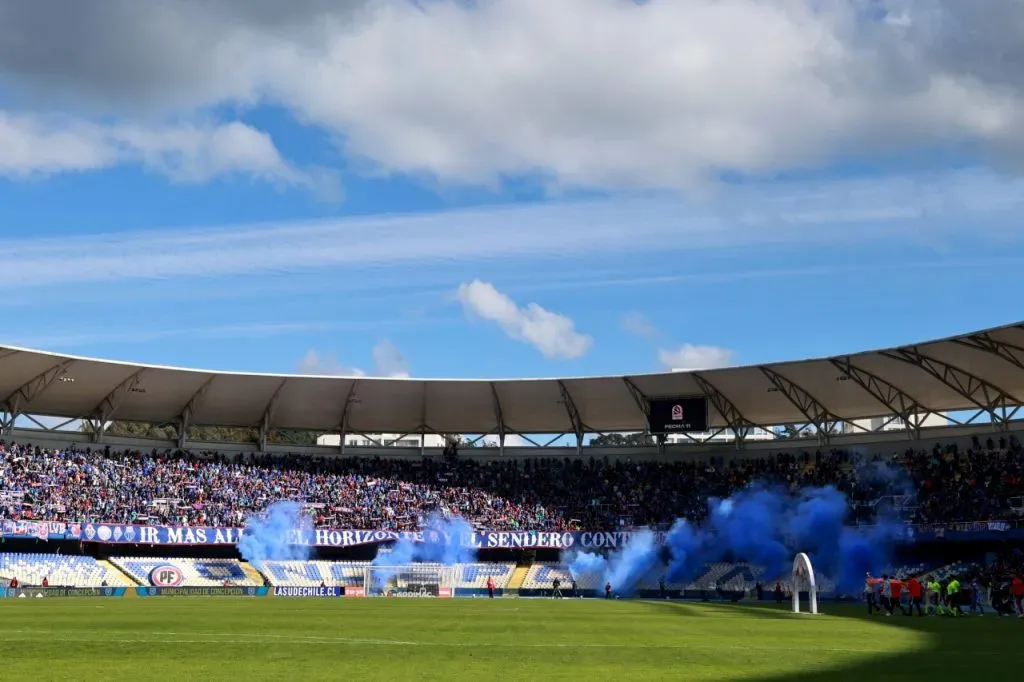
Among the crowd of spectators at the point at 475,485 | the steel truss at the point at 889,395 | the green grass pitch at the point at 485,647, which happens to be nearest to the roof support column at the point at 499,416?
the crowd of spectators at the point at 475,485

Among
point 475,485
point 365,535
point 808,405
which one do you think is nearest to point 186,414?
point 365,535

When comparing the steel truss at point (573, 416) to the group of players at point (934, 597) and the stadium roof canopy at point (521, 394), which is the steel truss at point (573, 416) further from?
the group of players at point (934, 597)

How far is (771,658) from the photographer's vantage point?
17.3 metres

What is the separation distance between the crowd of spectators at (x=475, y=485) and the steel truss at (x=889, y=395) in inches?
80.0

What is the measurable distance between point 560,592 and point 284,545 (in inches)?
627

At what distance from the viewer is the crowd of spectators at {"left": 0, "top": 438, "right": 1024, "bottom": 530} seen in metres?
55.0

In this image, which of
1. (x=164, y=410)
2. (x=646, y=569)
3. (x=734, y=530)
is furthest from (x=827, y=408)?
(x=164, y=410)

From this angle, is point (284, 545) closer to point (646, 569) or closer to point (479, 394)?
point (479, 394)

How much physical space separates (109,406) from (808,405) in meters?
41.2

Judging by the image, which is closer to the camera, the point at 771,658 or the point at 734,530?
the point at 771,658

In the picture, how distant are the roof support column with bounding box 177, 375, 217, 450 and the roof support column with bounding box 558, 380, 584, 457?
21.0 meters

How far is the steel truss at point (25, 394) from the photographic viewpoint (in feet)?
186

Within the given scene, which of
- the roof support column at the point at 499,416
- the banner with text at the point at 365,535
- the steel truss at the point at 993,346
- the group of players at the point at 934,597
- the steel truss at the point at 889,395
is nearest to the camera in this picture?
the group of players at the point at 934,597

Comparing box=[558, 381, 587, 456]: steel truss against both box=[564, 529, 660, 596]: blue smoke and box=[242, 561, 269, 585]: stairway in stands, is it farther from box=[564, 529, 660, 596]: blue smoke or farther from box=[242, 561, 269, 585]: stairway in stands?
box=[242, 561, 269, 585]: stairway in stands
